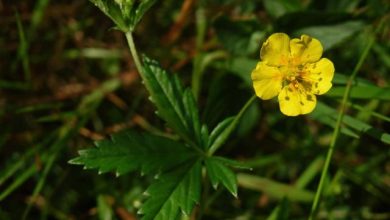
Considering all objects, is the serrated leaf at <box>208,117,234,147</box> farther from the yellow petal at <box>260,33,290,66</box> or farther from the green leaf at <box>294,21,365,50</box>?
the green leaf at <box>294,21,365,50</box>

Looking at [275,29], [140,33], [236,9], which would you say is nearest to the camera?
[275,29]

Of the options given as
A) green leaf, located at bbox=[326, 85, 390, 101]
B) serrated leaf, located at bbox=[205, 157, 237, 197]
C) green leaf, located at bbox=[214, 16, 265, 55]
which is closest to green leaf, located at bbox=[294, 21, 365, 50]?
green leaf, located at bbox=[214, 16, 265, 55]

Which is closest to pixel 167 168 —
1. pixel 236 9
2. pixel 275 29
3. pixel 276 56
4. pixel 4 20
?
pixel 276 56

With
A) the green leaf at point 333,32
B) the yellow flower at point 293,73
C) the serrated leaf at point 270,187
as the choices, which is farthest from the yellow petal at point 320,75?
the serrated leaf at point 270,187

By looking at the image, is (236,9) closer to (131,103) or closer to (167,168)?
(131,103)

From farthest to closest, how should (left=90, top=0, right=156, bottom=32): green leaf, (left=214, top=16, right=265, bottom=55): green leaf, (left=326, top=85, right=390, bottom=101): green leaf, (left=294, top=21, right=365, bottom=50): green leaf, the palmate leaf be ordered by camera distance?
(left=214, top=16, right=265, bottom=55): green leaf, (left=294, top=21, right=365, bottom=50): green leaf, (left=326, top=85, right=390, bottom=101): green leaf, the palmate leaf, (left=90, top=0, right=156, bottom=32): green leaf

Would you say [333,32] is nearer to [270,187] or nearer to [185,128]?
[270,187]

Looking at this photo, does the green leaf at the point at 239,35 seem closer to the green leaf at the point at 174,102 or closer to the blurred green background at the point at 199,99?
the blurred green background at the point at 199,99
